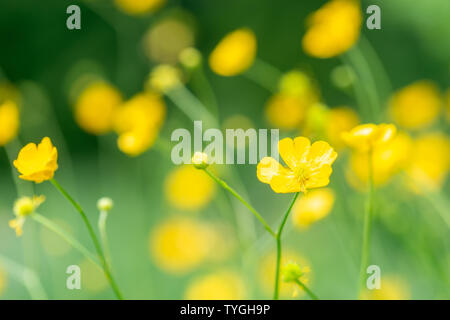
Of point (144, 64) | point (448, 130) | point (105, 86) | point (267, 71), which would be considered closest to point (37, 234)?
point (105, 86)

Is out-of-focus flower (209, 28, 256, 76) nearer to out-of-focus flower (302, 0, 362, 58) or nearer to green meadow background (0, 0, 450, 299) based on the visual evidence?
out-of-focus flower (302, 0, 362, 58)

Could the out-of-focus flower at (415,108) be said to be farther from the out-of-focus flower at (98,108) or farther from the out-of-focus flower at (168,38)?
the out-of-focus flower at (168,38)

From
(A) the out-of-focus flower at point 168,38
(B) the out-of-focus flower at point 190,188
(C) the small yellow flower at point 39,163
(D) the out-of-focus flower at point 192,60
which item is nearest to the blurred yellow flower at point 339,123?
(D) the out-of-focus flower at point 192,60

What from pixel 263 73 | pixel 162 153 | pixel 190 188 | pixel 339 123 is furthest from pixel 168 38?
pixel 339 123

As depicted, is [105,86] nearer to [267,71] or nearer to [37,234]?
[37,234]

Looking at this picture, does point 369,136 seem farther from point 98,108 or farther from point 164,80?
point 98,108

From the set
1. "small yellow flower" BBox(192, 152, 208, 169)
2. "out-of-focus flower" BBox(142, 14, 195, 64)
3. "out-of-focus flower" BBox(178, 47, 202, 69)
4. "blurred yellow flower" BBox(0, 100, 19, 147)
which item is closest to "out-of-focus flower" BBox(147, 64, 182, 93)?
"out-of-focus flower" BBox(178, 47, 202, 69)
